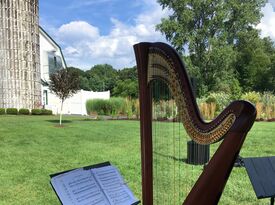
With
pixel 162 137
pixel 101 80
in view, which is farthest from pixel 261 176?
pixel 101 80

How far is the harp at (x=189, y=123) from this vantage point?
2.27 m

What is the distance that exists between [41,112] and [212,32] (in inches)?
722

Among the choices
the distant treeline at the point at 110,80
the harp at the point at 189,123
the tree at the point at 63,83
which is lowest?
the harp at the point at 189,123

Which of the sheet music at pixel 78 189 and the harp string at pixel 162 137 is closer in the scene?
the sheet music at pixel 78 189

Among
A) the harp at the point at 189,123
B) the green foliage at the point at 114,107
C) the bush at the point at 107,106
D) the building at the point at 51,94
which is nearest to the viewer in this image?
the harp at the point at 189,123

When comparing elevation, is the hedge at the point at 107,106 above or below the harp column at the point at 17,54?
below

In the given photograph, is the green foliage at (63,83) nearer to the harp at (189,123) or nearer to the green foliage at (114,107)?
the green foliage at (114,107)

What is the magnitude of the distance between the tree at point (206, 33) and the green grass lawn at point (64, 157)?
22887 millimetres

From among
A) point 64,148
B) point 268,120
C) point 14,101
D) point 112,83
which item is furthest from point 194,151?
point 112,83

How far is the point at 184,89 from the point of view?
286 centimetres

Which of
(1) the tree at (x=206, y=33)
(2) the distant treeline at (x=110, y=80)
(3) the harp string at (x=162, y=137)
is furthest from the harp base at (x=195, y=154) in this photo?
(1) the tree at (x=206, y=33)

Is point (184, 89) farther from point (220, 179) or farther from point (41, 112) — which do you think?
point (41, 112)

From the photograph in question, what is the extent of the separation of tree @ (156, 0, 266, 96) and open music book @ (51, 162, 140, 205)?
3277cm

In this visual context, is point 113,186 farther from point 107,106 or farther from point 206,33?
point 206,33
